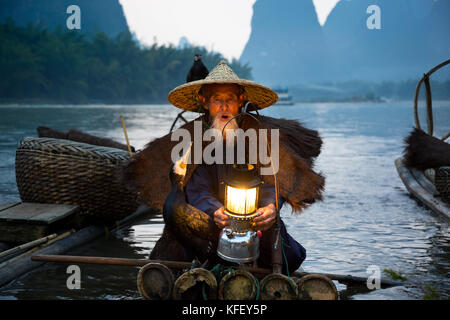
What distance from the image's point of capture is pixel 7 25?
56.9 meters

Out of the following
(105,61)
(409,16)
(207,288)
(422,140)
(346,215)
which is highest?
(409,16)

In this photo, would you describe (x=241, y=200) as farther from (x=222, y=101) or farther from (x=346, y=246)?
(x=346, y=246)

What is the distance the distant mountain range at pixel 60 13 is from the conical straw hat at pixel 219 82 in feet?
217

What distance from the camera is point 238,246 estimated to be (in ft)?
8.75

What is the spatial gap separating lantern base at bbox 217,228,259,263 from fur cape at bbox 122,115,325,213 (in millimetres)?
639

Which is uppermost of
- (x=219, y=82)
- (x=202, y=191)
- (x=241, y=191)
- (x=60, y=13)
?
(x=60, y=13)

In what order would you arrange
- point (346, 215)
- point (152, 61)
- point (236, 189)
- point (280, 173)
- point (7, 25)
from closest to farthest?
point (236, 189), point (280, 173), point (346, 215), point (7, 25), point (152, 61)

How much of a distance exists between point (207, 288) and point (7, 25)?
205ft

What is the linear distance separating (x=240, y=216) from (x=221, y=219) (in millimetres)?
144

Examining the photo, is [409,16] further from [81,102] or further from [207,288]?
[207,288]

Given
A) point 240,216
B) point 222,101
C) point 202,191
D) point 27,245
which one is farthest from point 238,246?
point 27,245

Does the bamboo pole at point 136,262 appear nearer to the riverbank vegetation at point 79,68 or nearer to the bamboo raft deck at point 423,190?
the bamboo raft deck at point 423,190
